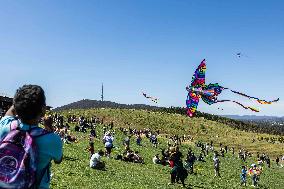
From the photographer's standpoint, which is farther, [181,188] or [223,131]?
[223,131]

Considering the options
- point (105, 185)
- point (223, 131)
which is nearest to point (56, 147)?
point (105, 185)

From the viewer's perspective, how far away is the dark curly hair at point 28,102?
4.65 metres

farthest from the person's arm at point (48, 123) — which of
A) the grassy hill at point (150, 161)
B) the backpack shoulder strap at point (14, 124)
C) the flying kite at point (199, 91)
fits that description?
the flying kite at point (199, 91)

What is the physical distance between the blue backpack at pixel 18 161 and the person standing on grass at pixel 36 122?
0.29 ft

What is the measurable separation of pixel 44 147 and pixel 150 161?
34.8 m

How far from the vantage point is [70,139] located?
43906 mm

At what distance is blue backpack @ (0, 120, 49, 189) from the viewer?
4.36 m

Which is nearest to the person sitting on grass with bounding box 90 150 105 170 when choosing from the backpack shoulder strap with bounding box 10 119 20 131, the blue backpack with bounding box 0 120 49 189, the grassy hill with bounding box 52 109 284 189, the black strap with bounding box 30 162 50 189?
the grassy hill with bounding box 52 109 284 189

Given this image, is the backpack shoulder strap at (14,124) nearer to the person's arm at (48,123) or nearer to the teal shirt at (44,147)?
the teal shirt at (44,147)

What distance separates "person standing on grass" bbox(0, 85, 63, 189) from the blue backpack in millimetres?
87

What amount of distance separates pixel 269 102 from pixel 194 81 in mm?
5907

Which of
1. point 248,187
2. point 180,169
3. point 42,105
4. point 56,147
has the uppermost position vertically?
point 42,105

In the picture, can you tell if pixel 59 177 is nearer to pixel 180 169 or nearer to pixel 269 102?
pixel 180 169

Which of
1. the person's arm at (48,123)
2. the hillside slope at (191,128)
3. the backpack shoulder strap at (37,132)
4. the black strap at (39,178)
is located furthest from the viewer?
the hillside slope at (191,128)
